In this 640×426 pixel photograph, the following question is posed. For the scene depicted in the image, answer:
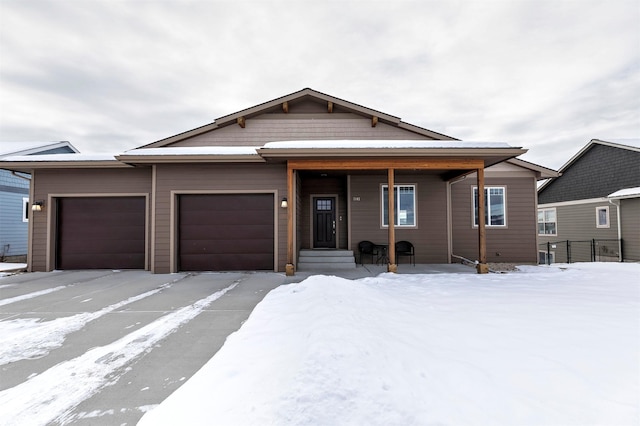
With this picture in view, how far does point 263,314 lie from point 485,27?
1518cm

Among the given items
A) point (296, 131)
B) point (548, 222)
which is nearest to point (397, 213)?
point (296, 131)

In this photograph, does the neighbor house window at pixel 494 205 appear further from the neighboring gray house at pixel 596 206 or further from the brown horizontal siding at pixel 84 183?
the brown horizontal siding at pixel 84 183

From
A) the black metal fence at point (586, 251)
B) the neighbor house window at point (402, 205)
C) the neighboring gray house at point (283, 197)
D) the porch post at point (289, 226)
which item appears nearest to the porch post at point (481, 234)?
the neighboring gray house at point (283, 197)

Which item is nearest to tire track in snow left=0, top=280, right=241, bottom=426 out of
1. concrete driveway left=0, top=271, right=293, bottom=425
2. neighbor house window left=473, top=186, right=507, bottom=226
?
concrete driveway left=0, top=271, right=293, bottom=425

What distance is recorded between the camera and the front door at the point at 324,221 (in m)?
9.23

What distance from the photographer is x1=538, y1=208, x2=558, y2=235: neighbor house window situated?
14930 millimetres

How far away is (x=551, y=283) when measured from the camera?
5.72 m

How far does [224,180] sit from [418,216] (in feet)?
20.2

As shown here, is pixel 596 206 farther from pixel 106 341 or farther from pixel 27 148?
pixel 27 148

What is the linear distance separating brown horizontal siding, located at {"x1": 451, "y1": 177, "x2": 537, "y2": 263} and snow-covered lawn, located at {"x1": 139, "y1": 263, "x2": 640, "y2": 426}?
15.3 ft

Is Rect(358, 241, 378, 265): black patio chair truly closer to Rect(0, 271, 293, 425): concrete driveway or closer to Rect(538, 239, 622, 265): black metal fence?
Rect(0, 271, 293, 425): concrete driveway

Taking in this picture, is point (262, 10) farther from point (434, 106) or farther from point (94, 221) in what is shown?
point (434, 106)

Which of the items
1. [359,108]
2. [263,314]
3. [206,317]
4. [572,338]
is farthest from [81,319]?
[359,108]

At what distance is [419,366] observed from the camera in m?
2.28
